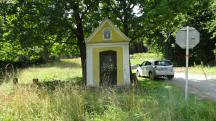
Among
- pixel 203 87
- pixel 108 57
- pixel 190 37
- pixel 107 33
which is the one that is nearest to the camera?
pixel 190 37

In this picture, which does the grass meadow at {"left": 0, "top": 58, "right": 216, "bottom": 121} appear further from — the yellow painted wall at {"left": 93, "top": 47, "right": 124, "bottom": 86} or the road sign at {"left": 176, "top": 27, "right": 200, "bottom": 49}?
the yellow painted wall at {"left": 93, "top": 47, "right": 124, "bottom": 86}

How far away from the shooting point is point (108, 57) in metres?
24.5

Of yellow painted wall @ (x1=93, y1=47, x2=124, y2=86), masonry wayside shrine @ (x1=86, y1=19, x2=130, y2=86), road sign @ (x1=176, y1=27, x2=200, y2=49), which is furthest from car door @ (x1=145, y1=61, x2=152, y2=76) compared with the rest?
road sign @ (x1=176, y1=27, x2=200, y2=49)

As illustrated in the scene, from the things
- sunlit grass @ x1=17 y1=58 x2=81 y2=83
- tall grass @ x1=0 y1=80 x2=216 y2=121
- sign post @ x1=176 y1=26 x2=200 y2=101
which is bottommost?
sunlit grass @ x1=17 y1=58 x2=81 y2=83

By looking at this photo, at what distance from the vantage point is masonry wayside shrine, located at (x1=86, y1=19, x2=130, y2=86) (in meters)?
24.1

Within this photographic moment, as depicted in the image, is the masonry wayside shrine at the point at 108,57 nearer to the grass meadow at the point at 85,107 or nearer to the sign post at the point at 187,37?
the sign post at the point at 187,37

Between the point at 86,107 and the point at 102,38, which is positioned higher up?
the point at 102,38

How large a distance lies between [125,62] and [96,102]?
13.6 metres

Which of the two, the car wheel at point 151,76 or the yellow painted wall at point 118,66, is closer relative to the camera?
the yellow painted wall at point 118,66

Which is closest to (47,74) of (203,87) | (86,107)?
(203,87)

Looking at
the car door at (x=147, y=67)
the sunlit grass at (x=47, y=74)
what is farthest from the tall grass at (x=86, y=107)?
the car door at (x=147, y=67)

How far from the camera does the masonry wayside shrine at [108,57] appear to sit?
24.1 metres

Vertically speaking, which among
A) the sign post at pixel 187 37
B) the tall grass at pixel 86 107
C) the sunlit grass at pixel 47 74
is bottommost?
the sunlit grass at pixel 47 74

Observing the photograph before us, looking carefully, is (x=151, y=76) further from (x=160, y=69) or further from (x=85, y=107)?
(x=85, y=107)
